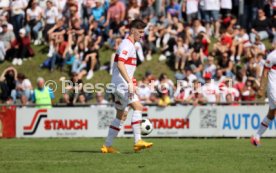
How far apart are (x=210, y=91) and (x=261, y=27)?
4.62 m

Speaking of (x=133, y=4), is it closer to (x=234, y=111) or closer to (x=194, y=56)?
(x=194, y=56)

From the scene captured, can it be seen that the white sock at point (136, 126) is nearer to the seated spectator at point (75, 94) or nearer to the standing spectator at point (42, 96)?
the standing spectator at point (42, 96)

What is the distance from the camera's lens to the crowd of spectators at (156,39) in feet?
91.1

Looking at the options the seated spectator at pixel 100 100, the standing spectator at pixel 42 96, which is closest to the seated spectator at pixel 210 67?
the seated spectator at pixel 100 100

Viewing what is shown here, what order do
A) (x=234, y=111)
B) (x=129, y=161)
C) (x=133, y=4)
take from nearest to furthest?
(x=129, y=161), (x=234, y=111), (x=133, y=4)

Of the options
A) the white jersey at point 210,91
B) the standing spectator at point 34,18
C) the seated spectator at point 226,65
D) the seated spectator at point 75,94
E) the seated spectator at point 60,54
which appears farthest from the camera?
the standing spectator at point 34,18

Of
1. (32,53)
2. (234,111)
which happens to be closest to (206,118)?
(234,111)

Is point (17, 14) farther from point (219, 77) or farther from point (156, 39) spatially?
point (219, 77)

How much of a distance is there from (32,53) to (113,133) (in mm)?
16432

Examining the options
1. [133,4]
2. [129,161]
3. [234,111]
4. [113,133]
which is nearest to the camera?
[129,161]

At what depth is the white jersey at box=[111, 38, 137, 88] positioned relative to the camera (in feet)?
51.6

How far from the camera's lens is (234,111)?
25.6 meters

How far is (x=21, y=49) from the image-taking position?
3197 cm

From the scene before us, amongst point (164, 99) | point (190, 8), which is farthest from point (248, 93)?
point (190, 8)
